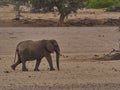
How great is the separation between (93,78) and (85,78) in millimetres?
231

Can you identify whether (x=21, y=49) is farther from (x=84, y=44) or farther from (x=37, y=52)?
(x=84, y=44)

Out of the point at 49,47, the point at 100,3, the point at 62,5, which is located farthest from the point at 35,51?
the point at 100,3

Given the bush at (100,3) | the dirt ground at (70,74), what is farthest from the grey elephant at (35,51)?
the bush at (100,3)

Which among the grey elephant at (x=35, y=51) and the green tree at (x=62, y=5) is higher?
the grey elephant at (x=35, y=51)

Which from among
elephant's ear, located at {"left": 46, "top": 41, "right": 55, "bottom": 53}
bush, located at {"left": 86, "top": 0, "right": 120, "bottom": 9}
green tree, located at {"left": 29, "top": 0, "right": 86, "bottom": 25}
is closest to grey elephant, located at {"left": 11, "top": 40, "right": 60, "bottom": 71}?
elephant's ear, located at {"left": 46, "top": 41, "right": 55, "bottom": 53}

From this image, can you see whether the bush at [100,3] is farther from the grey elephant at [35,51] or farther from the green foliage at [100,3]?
the grey elephant at [35,51]

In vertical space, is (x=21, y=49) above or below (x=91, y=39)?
above

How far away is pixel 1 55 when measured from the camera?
91.4 feet

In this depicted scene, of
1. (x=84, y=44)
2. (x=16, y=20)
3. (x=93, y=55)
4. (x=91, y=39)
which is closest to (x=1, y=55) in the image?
(x=93, y=55)

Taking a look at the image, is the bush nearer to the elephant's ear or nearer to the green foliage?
the green foliage

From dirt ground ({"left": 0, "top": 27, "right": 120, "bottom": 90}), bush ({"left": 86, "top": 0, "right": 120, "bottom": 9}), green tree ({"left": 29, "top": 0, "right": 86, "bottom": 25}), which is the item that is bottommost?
bush ({"left": 86, "top": 0, "right": 120, "bottom": 9})

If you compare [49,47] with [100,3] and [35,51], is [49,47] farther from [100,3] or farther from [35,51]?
[100,3]

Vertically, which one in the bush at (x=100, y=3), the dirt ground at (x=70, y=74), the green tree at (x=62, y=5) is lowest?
the bush at (x=100, y=3)

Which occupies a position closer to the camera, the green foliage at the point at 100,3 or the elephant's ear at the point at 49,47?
the elephant's ear at the point at 49,47
